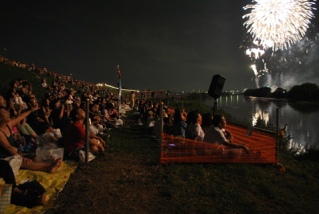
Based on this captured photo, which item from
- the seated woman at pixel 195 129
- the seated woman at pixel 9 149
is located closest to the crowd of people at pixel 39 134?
the seated woman at pixel 9 149

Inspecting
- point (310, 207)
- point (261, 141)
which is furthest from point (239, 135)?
point (310, 207)

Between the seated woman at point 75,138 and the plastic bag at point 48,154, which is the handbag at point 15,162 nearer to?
the plastic bag at point 48,154

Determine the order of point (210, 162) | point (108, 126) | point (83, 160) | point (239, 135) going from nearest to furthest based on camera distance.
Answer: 1. point (83, 160)
2. point (210, 162)
3. point (239, 135)
4. point (108, 126)

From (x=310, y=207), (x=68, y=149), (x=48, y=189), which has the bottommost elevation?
(x=310, y=207)

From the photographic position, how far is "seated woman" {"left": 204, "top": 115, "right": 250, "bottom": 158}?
7.20 m

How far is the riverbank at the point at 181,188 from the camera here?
4.73 meters

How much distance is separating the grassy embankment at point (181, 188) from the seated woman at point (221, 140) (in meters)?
0.37

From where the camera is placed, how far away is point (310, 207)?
5258mm

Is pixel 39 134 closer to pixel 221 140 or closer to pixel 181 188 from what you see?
pixel 181 188

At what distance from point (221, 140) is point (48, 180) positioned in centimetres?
456

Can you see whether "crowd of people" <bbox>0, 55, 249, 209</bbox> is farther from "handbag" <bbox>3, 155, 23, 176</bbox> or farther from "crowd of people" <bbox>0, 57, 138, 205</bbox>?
"handbag" <bbox>3, 155, 23, 176</bbox>

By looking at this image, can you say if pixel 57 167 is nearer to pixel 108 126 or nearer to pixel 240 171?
pixel 240 171

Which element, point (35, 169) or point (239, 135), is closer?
point (35, 169)

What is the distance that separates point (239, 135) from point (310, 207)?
14.7 feet
